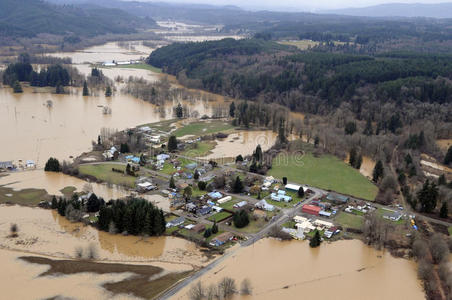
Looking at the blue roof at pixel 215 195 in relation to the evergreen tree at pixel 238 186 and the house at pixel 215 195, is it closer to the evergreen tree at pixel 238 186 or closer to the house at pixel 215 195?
the house at pixel 215 195

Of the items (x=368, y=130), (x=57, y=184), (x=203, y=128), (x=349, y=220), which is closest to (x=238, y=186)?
(x=349, y=220)

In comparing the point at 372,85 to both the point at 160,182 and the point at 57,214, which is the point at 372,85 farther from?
the point at 57,214

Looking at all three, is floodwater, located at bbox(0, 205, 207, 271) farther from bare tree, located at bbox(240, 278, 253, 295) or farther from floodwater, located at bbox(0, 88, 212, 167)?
floodwater, located at bbox(0, 88, 212, 167)

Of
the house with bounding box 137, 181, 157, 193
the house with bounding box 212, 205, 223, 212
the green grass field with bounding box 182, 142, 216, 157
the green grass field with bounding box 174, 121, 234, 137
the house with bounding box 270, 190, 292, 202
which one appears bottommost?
the house with bounding box 212, 205, 223, 212

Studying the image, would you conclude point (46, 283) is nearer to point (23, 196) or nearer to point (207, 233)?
point (207, 233)

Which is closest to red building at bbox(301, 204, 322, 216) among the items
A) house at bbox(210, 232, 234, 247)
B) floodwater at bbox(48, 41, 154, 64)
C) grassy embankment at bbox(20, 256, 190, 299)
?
house at bbox(210, 232, 234, 247)

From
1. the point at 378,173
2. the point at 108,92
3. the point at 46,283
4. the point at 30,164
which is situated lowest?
the point at 46,283

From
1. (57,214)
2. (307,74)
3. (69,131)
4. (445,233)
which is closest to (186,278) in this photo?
(57,214)
